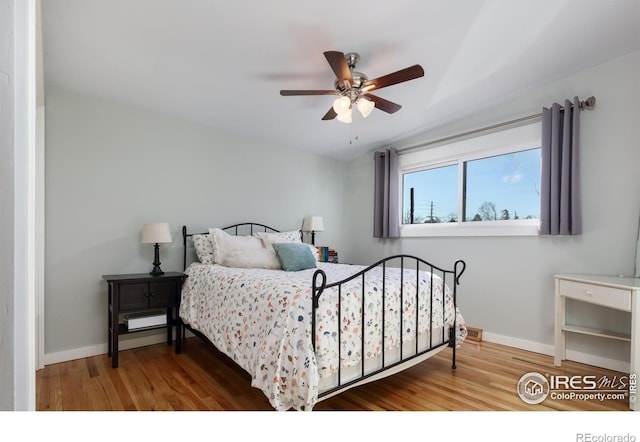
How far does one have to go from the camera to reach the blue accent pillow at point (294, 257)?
2.89m

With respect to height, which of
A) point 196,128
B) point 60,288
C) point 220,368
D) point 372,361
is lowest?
point 220,368

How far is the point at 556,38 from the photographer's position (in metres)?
2.35

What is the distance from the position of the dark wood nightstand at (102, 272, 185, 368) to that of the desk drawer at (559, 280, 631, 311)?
3197 millimetres

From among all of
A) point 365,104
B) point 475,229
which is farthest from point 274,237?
point 475,229

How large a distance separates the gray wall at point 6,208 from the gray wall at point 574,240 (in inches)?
137

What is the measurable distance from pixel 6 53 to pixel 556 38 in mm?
3075

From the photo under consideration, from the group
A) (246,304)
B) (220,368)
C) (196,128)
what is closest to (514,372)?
(246,304)

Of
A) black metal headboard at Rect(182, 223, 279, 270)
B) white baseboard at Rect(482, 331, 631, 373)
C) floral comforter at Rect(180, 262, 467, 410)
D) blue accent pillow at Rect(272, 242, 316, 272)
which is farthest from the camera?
black metal headboard at Rect(182, 223, 279, 270)

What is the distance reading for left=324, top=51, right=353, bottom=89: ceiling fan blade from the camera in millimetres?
1916

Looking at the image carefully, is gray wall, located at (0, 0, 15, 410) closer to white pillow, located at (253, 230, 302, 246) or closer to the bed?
the bed

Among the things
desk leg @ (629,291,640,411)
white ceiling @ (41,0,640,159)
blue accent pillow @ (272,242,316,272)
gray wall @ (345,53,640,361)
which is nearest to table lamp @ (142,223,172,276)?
blue accent pillow @ (272,242,316,272)

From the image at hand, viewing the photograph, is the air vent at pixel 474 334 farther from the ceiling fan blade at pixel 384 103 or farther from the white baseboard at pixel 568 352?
the ceiling fan blade at pixel 384 103

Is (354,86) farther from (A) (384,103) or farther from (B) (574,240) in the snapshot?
(B) (574,240)

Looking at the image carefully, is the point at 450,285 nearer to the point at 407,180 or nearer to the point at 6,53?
the point at 407,180
